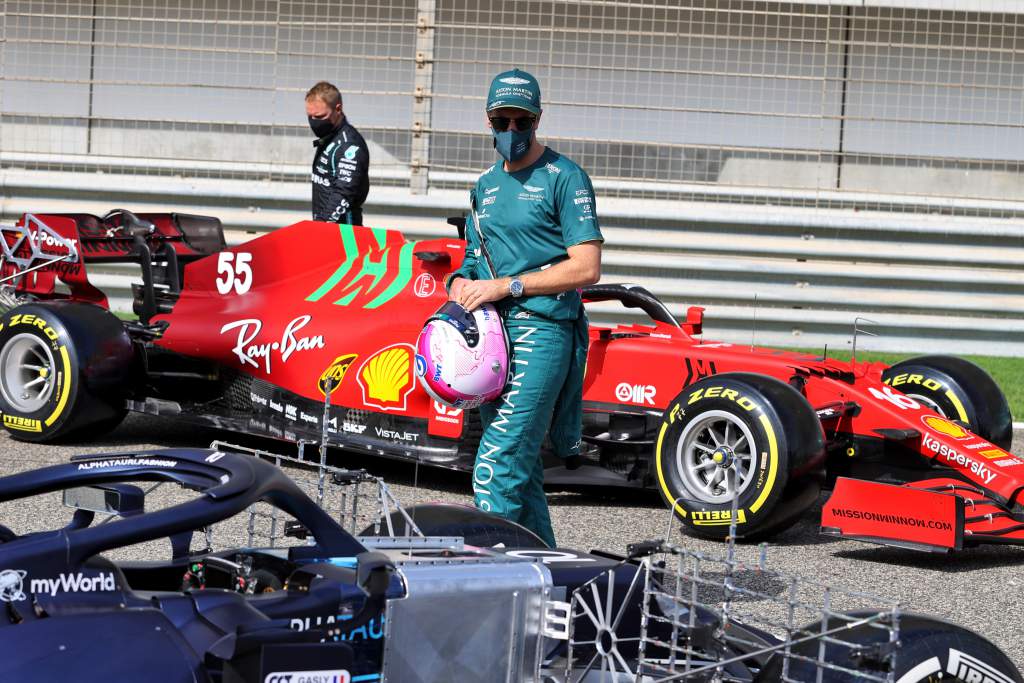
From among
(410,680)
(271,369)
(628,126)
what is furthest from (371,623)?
(628,126)

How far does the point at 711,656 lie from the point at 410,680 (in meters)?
0.75

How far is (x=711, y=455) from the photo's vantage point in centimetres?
677

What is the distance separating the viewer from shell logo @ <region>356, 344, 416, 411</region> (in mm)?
7316

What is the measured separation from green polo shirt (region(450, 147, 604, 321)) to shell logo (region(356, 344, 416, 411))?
7.51 feet

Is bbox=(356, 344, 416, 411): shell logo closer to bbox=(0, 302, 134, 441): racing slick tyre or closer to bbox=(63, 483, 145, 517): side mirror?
bbox=(0, 302, 134, 441): racing slick tyre

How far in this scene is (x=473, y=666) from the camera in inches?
131

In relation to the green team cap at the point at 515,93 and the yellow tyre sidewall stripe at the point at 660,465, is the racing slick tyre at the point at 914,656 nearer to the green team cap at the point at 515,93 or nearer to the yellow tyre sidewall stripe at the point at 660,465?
the green team cap at the point at 515,93

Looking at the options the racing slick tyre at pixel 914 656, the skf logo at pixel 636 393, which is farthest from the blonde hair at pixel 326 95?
the racing slick tyre at pixel 914 656

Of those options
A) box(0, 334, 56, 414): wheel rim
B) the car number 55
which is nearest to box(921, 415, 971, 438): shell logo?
the car number 55

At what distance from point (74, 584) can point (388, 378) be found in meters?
4.34

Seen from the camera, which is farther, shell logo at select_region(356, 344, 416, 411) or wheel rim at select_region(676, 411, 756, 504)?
shell logo at select_region(356, 344, 416, 411)

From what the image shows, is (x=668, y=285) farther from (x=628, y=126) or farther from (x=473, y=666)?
(x=473, y=666)

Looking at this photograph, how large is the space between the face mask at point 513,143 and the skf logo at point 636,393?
2496 millimetres

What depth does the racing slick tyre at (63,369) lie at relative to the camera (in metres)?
7.80
